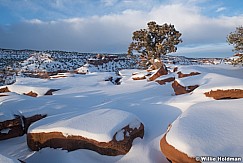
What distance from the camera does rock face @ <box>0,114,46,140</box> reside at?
934 cm

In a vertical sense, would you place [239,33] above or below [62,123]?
above

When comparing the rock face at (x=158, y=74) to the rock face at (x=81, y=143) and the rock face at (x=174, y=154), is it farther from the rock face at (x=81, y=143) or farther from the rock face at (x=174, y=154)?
the rock face at (x=174, y=154)

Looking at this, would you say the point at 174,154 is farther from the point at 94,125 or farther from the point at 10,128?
the point at 10,128

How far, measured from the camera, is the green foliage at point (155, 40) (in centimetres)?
3325

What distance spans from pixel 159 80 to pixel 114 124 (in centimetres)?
1178

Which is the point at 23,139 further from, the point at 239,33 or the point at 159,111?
the point at 239,33

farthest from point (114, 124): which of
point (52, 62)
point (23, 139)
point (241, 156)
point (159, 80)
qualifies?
point (52, 62)

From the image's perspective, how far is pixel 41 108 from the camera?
10.6m

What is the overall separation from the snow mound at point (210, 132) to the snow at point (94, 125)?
1739 millimetres

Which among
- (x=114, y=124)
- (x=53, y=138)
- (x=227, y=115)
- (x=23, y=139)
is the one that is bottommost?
(x=23, y=139)

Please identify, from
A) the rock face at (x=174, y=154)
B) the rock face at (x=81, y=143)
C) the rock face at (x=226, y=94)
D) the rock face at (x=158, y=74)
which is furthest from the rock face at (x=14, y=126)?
the rock face at (x=158, y=74)

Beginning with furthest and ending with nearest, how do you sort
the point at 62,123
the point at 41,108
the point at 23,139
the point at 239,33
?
the point at 239,33 < the point at 41,108 < the point at 23,139 < the point at 62,123

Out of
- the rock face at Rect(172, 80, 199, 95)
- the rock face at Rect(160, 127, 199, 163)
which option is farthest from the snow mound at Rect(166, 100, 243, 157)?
the rock face at Rect(172, 80, 199, 95)

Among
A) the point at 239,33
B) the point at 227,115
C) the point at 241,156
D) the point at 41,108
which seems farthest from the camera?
the point at 239,33
